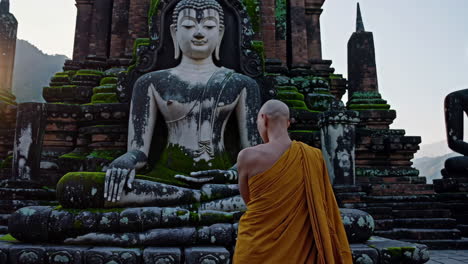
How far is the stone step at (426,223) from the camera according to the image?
7176mm

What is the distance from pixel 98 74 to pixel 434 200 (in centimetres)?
846

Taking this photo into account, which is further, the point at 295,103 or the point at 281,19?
the point at 281,19

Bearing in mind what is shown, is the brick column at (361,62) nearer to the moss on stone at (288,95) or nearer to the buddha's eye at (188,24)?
the moss on stone at (288,95)

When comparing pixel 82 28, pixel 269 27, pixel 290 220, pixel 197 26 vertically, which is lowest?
pixel 290 220

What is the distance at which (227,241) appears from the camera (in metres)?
3.92

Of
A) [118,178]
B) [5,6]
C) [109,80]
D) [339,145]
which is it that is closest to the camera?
[118,178]

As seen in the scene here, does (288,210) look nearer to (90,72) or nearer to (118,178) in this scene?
(118,178)

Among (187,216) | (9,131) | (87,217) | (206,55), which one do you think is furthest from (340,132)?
(9,131)

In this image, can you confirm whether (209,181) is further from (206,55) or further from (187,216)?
(206,55)

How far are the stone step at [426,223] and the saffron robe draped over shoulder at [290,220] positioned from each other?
5179mm

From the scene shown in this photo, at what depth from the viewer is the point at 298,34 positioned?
11.9 meters

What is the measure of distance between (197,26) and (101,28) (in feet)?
24.7

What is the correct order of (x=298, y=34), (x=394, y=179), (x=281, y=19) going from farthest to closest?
1. (x=298, y=34)
2. (x=281, y=19)
3. (x=394, y=179)

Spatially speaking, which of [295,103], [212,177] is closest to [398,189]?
[295,103]
